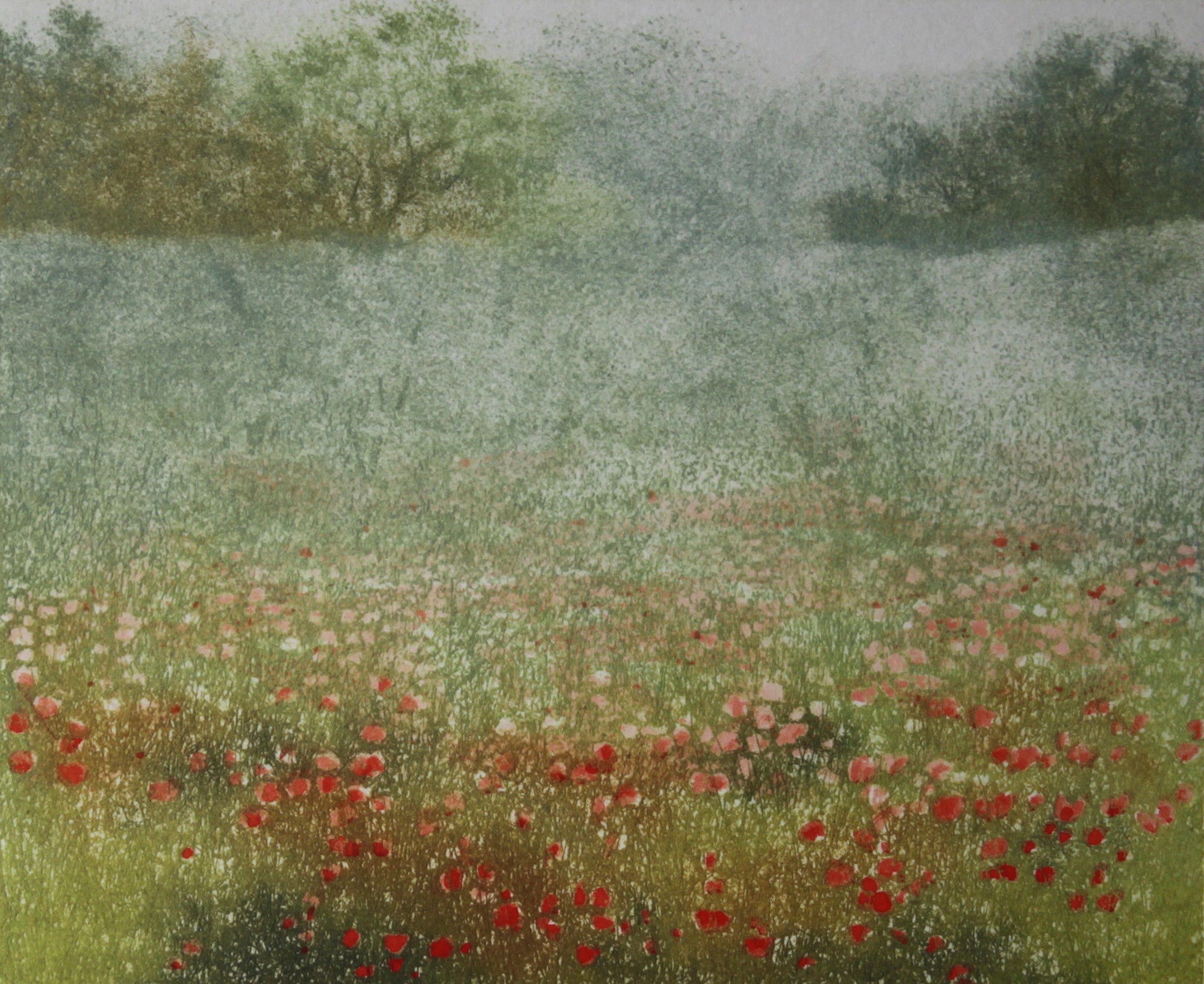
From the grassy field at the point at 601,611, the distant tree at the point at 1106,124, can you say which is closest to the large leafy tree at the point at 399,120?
the grassy field at the point at 601,611

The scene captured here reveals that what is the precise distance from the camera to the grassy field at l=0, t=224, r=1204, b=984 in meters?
1.73

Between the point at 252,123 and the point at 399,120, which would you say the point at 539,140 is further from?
the point at 252,123

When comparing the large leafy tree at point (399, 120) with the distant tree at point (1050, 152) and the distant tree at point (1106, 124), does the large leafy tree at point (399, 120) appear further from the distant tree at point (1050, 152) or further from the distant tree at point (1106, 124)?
the distant tree at point (1106, 124)

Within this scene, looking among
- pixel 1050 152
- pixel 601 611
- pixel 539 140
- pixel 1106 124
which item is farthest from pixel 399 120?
pixel 1106 124

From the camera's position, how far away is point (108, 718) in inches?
68.6

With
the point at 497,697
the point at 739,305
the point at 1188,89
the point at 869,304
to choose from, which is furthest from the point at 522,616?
the point at 1188,89

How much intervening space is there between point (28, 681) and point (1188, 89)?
2.91m

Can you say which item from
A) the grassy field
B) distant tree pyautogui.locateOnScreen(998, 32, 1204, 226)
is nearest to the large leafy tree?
the grassy field

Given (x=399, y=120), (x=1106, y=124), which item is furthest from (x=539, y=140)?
(x=1106, y=124)

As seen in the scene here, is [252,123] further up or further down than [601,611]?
further up

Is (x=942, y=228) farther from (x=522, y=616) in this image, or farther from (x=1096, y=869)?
(x=1096, y=869)

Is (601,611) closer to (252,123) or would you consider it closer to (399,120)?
(399,120)

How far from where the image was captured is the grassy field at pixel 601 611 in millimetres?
1729

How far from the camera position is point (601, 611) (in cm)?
176
